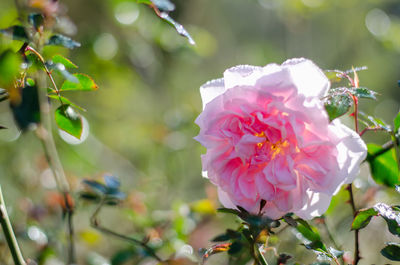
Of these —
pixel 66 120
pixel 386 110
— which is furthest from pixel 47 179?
pixel 386 110

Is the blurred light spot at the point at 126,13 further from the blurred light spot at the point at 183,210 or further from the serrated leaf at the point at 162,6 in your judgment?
the serrated leaf at the point at 162,6

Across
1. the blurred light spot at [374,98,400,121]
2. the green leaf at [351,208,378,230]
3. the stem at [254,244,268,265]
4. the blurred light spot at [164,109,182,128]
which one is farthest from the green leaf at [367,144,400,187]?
the blurred light spot at [374,98,400,121]

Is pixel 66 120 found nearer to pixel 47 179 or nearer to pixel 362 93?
pixel 362 93

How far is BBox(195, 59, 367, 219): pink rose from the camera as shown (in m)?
0.47

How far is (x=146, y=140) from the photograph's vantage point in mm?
1911

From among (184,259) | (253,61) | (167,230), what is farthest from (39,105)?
(253,61)

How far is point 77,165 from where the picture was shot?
5.22 feet

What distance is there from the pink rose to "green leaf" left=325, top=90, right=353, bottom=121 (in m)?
0.01

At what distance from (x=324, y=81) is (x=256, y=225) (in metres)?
0.19

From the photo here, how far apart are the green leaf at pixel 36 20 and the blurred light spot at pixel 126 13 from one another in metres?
0.88

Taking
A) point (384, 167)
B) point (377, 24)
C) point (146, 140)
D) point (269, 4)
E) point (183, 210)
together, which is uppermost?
point (269, 4)

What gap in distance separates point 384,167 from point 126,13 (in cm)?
104

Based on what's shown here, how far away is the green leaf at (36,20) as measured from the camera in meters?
0.49

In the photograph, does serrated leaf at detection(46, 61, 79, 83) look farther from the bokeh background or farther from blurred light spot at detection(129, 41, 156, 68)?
blurred light spot at detection(129, 41, 156, 68)
